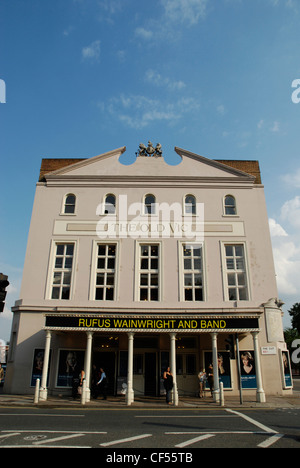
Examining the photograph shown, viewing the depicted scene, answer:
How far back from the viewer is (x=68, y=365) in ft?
61.9

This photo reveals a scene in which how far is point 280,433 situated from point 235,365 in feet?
35.0

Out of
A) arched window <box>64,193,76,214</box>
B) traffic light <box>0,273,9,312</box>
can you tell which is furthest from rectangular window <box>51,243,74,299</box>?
traffic light <box>0,273,9,312</box>

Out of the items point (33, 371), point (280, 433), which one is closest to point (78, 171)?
point (33, 371)

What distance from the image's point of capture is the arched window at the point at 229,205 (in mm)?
22109

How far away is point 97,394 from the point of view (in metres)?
17.2

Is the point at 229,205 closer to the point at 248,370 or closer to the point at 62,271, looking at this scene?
the point at 248,370

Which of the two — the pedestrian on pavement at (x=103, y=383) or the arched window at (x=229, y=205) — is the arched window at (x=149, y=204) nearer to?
the arched window at (x=229, y=205)

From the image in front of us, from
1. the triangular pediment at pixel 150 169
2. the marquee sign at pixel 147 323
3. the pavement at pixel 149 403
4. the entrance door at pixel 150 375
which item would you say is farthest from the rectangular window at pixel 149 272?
the pavement at pixel 149 403

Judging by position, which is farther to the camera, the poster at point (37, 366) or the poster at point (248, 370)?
the poster at point (37, 366)

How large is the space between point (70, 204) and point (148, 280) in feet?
24.5

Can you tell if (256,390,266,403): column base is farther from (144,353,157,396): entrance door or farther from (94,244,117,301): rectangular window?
(94,244,117,301): rectangular window

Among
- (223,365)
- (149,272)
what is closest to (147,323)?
Answer: (149,272)

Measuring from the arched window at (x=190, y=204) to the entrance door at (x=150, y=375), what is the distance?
9.29m

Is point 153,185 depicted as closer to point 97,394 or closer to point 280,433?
point 97,394
